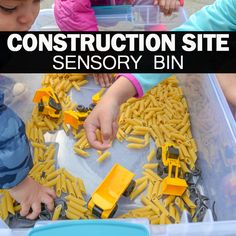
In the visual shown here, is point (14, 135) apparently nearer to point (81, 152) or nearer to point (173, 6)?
point (81, 152)

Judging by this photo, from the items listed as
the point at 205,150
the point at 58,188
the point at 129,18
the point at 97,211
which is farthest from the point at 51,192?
the point at 129,18

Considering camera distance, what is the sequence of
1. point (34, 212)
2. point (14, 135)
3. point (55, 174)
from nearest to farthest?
1. point (14, 135)
2. point (34, 212)
3. point (55, 174)

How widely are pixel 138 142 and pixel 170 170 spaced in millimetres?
138

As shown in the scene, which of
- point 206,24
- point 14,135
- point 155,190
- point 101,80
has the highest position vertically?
point 206,24

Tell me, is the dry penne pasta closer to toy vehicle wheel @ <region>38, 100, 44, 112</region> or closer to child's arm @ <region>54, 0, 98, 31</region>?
toy vehicle wheel @ <region>38, 100, 44, 112</region>

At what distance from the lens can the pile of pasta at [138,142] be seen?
0.90 metres

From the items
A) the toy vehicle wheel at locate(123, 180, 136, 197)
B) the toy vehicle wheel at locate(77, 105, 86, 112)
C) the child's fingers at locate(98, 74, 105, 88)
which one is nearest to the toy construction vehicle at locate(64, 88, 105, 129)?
the toy vehicle wheel at locate(77, 105, 86, 112)

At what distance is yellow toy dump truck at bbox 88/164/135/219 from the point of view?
85 cm

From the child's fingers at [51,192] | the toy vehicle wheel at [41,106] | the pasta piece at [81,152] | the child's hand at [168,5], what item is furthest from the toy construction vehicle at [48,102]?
the child's hand at [168,5]

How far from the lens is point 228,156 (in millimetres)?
878

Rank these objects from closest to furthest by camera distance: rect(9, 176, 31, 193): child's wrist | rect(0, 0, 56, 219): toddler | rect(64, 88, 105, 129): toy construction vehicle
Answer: rect(0, 0, 56, 219): toddler
rect(9, 176, 31, 193): child's wrist
rect(64, 88, 105, 129): toy construction vehicle

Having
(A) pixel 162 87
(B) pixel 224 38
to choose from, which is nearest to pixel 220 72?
(B) pixel 224 38

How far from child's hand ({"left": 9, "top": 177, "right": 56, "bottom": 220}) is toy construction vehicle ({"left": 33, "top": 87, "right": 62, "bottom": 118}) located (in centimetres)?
23

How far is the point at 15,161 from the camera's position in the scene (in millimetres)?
770
